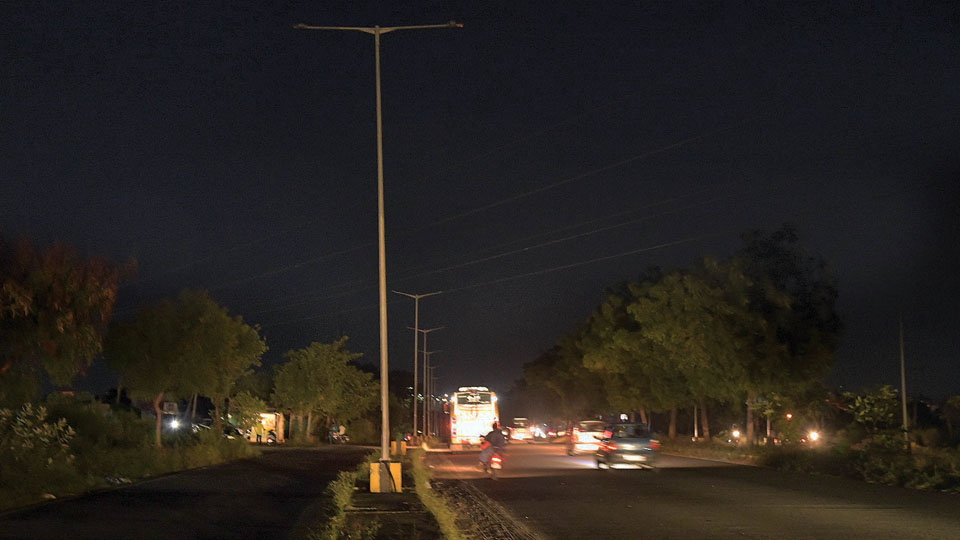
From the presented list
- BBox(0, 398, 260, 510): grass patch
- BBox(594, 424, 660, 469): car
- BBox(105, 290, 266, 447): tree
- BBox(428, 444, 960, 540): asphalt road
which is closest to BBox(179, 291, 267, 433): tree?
BBox(105, 290, 266, 447): tree

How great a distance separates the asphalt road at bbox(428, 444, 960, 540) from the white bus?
Answer: 26401mm

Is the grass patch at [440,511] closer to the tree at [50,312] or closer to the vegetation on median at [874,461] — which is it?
the tree at [50,312]

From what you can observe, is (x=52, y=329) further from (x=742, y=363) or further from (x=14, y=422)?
(x=742, y=363)

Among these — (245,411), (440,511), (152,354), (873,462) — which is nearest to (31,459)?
(440,511)

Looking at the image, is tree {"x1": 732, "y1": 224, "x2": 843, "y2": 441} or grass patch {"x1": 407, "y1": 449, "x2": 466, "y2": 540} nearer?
grass patch {"x1": 407, "y1": 449, "x2": 466, "y2": 540}

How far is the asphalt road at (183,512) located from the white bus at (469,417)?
94.5ft

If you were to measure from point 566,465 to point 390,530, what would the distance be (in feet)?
81.2

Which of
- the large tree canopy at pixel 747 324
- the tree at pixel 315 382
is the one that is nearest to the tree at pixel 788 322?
the large tree canopy at pixel 747 324

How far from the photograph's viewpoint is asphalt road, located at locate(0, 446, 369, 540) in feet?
53.7

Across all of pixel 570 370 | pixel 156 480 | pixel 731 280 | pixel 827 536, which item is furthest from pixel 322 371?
pixel 827 536

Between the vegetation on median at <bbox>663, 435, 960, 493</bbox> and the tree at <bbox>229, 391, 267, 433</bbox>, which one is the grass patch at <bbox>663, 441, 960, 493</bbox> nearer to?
the vegetation on median at <bbox>663, 435, 960, 493</bbox>

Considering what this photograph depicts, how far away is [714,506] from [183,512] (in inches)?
426

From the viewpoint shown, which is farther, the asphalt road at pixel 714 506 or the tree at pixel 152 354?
the tree at pixel 152 354

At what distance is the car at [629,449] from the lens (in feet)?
115
